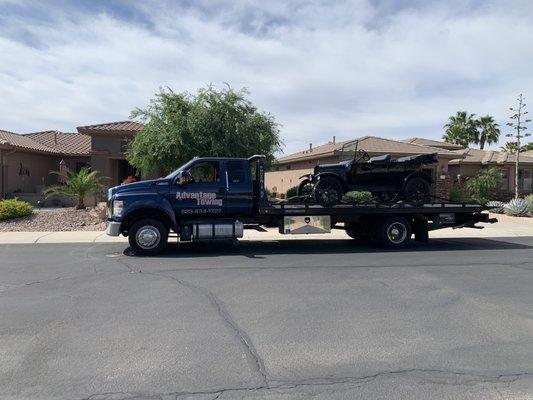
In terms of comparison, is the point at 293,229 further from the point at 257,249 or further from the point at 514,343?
the point at 514,343

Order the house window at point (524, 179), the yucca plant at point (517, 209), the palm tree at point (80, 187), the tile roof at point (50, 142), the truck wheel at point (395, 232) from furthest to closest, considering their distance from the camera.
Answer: the house window at point (524, 179), the tile roof at point (50, 142), the yucca plant at point (517, 209), the palm tree at point (80, 187), the truck wheel at point (395, 232)

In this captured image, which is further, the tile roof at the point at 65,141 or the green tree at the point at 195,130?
the tile roof at the point at 65,141

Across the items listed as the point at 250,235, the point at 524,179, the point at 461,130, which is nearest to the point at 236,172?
the point at 250,235

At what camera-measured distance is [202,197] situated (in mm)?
12375

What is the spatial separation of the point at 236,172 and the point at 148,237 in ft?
8.80

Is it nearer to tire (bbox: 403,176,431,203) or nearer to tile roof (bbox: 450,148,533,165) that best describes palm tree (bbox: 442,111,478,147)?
tile roof (bbox: 450,148,533,165)

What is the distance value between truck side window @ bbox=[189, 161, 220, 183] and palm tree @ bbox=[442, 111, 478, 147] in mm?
39760

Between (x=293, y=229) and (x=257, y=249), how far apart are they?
3.53 ft

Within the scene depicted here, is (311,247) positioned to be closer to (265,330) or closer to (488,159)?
(265,330)

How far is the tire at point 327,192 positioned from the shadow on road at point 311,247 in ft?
4.18

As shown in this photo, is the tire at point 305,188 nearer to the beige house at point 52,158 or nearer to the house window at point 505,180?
the beige house at point 52,158

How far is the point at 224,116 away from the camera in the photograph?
20.2 meters

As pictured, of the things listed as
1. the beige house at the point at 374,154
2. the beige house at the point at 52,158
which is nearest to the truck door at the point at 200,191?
the beige house at the point at 374,154

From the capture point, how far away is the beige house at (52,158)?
26.2m
